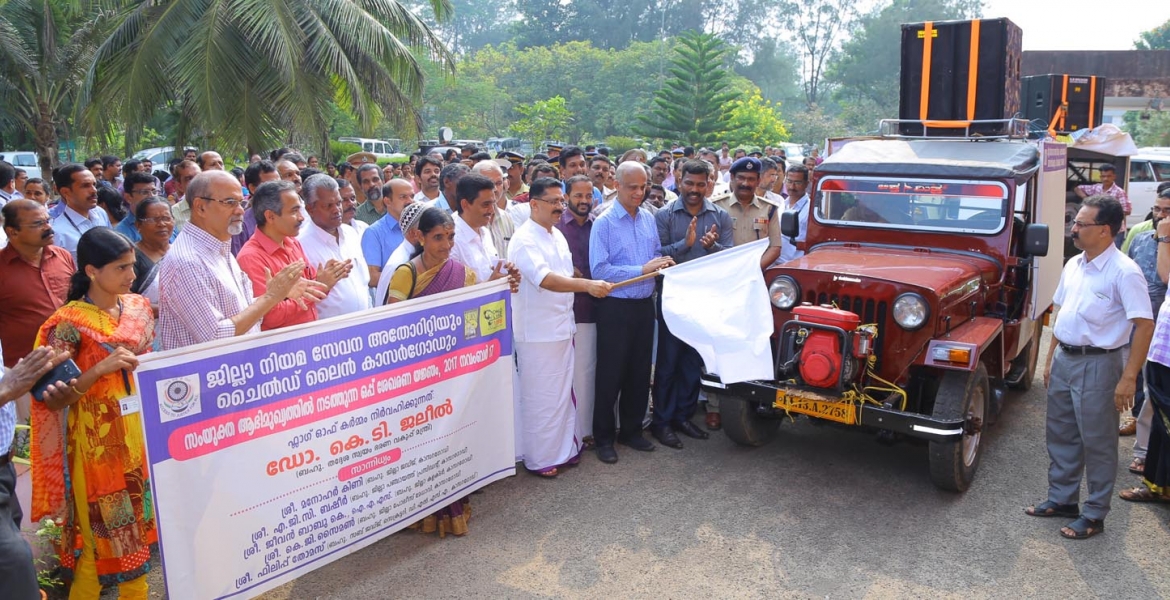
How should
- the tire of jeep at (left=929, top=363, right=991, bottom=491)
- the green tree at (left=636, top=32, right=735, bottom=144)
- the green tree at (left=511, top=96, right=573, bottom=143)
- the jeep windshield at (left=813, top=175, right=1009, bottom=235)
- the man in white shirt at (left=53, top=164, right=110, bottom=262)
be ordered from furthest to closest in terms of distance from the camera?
the green tree at (left=636, top=32, right=735, bottom=144) < the green tree at (left=511, top=96, right=573, bottom=143) < the man in white shirt at (left=53, top=164, right=110, bottom=262) < the jeep windshield at (left=813, top=175, right=1009, bottom=235) < the tire of jeep at (left=929, top=363, right=991, bottom=491)

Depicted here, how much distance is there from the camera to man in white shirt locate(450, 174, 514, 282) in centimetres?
504

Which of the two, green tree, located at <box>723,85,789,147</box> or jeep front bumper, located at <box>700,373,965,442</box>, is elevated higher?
green tree, located at <box>723,85,789,147</box>

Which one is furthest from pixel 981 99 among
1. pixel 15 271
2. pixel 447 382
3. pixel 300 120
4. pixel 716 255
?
pixel 300 120

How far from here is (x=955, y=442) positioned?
4.95m

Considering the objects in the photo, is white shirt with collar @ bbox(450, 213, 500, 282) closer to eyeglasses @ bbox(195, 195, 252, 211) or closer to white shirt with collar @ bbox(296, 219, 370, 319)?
white shirt with collar @ bbox(296, 219, 370, 319)

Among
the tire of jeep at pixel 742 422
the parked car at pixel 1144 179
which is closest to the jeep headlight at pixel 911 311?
the tire of jeep at pixel 742 422

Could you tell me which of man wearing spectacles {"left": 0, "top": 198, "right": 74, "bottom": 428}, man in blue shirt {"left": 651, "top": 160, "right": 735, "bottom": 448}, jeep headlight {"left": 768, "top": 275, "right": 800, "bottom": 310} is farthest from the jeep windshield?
man wearing spectacles {"left": 0, "top": 198, "right": 74, "bottom": 428}

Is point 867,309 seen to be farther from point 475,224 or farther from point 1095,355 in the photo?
point 475,224

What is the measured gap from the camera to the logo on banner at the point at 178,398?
130 inches

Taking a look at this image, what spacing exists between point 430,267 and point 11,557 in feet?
7.82

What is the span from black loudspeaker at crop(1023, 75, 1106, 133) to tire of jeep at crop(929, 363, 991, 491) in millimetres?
8192

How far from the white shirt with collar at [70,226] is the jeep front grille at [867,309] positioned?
5.11 metres

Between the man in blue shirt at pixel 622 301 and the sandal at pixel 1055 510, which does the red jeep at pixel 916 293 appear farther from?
the man in blue shirt at pixel 622 301

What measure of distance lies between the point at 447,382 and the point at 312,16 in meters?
10.8
